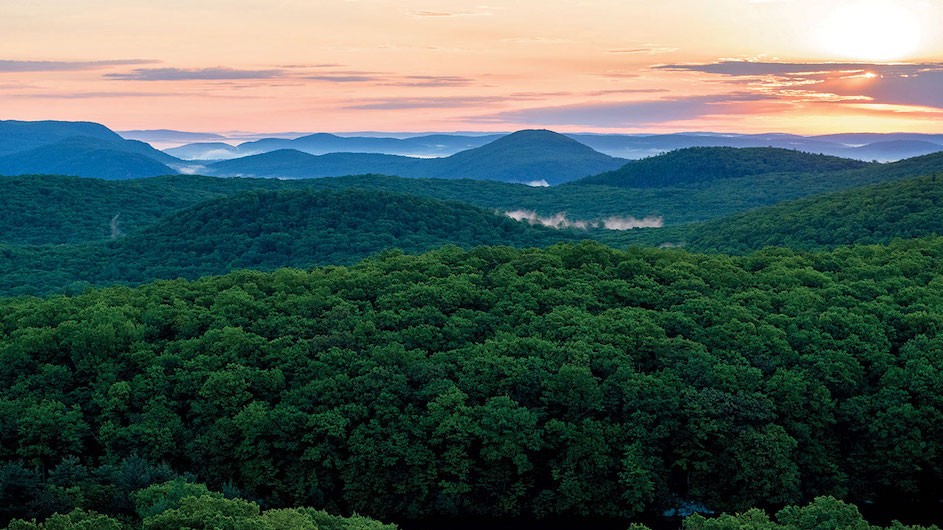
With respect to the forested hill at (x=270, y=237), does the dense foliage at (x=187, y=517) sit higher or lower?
higher

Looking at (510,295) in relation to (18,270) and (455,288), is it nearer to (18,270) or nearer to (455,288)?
(455,288)

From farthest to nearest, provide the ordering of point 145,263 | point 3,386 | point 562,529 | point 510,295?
point 145,263
point 510,295
point 3,386
point 562,529

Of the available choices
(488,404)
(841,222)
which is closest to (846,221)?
(841,222)

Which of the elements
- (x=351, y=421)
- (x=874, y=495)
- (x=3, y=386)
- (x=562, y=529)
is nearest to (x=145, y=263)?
(x=3, y=386)

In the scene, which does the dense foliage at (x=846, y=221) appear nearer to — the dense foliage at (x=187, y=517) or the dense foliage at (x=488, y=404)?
the dense foliage at (x=488, y=404)

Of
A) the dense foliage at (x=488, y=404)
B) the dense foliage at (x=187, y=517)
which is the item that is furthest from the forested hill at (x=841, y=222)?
the dense foliage at (x=187, y=517)

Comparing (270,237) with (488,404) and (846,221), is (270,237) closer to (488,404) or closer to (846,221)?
(846,221)
